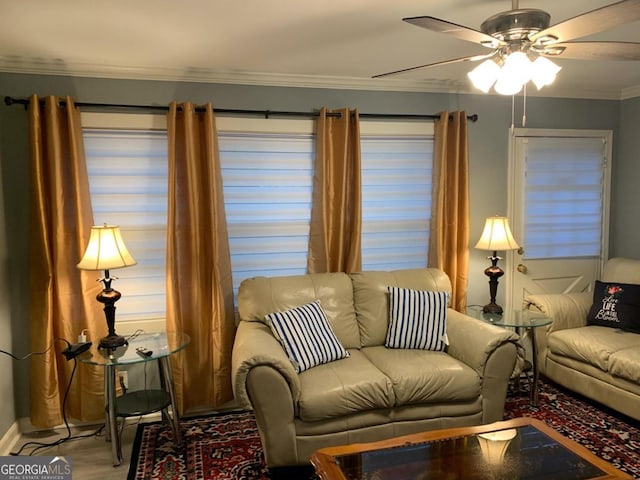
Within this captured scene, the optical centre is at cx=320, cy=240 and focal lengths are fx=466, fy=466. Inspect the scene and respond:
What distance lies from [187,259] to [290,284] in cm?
72

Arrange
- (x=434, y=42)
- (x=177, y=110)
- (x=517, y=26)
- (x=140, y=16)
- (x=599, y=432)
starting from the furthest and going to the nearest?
(x=177, y=110), (x=599, y=432), (x=434, y=42), (x=140, y=16), (x=517, y=26)

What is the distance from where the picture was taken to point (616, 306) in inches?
134

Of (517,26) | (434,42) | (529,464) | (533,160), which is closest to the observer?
(517,26)

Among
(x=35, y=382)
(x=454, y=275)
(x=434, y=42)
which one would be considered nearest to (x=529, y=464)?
(x=454, y=275)

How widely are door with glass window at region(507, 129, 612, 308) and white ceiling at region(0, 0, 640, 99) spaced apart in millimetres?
554

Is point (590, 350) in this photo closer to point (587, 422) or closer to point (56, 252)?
point (587, 422)

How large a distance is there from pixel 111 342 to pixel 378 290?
172 cm

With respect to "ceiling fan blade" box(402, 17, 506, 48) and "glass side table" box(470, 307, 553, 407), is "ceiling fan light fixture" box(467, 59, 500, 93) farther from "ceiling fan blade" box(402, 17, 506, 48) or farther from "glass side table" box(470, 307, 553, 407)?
"glass side table" box(470, 307, 553, 407)

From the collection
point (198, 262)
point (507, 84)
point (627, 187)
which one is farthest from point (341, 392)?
point (627, 187)

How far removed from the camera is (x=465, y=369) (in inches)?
106

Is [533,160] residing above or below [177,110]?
below

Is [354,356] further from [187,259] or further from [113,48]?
[113,48]

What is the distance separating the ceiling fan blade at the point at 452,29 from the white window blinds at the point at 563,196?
2249 mm

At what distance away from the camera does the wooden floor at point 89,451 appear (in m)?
2.60
